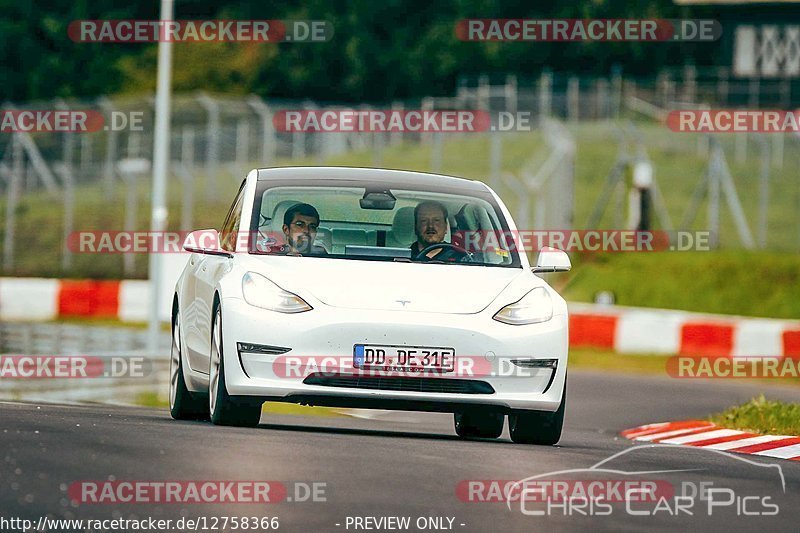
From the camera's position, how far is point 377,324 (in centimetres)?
1030

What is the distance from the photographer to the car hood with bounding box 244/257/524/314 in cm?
1042

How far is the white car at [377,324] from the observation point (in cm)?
1033

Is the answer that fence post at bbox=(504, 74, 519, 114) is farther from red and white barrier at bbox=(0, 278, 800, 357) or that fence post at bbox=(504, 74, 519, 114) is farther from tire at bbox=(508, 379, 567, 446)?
tire at bbox=(508, 379, 567, 446)

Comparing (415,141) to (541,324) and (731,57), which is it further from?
(541,324)

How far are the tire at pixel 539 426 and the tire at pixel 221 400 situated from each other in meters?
1.53

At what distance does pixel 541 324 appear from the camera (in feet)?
34.8

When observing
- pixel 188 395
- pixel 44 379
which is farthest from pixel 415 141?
pixel 188 395

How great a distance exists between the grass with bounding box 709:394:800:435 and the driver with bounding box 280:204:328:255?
4156mm

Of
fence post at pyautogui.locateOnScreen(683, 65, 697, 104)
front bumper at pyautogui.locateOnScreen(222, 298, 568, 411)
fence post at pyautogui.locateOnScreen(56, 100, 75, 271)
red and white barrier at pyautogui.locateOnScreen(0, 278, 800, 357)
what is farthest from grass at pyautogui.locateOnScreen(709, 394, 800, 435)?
fence post at pyautogui.locateOnScreen(683, 65, 697, 104)


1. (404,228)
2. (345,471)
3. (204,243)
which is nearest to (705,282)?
(404,228)

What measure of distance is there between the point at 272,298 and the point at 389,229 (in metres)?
1.54

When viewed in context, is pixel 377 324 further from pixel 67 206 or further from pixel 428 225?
pixel 67 206

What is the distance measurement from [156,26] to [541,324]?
212ft

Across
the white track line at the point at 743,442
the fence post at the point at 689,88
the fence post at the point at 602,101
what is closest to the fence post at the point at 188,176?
the fence post at the point at 602,101
